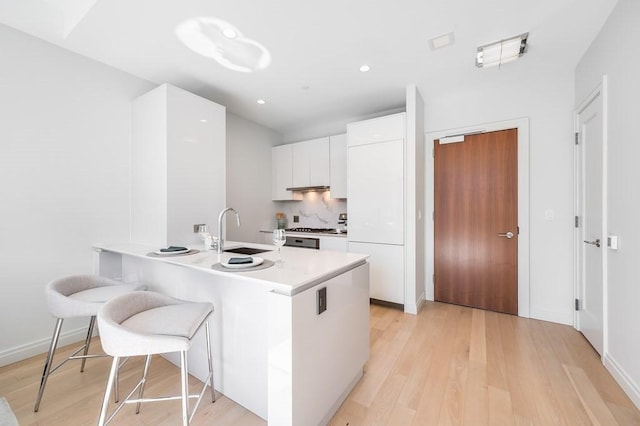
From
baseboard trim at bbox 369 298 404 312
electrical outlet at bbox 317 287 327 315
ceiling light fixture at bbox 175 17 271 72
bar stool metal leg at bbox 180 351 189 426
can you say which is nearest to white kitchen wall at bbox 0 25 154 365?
ceiling light fixture at bbox 175 17 271 72

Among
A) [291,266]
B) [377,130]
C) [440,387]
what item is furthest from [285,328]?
[377,130]

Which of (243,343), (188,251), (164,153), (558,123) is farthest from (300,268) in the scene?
(558,123)

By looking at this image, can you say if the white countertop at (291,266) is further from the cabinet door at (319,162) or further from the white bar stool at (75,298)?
the cabinet door at (319,162)

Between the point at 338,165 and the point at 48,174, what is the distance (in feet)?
10.1

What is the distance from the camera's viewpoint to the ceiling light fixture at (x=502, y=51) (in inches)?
84.4

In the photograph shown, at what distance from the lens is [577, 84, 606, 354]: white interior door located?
2051 mm

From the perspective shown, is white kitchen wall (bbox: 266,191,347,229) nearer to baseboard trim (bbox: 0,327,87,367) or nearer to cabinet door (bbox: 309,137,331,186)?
cabinet door (bbox: 309,137,331,186)

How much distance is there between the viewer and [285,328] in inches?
46.6

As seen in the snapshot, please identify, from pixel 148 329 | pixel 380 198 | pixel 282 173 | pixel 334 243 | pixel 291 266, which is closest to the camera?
pixel 148 329

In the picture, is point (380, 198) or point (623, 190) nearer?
point (623, 190)

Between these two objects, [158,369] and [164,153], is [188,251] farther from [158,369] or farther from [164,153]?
[164,153]

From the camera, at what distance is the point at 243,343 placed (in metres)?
1.55

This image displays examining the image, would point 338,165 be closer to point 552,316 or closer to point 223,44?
point 223,44

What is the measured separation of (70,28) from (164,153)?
1.09 meters
